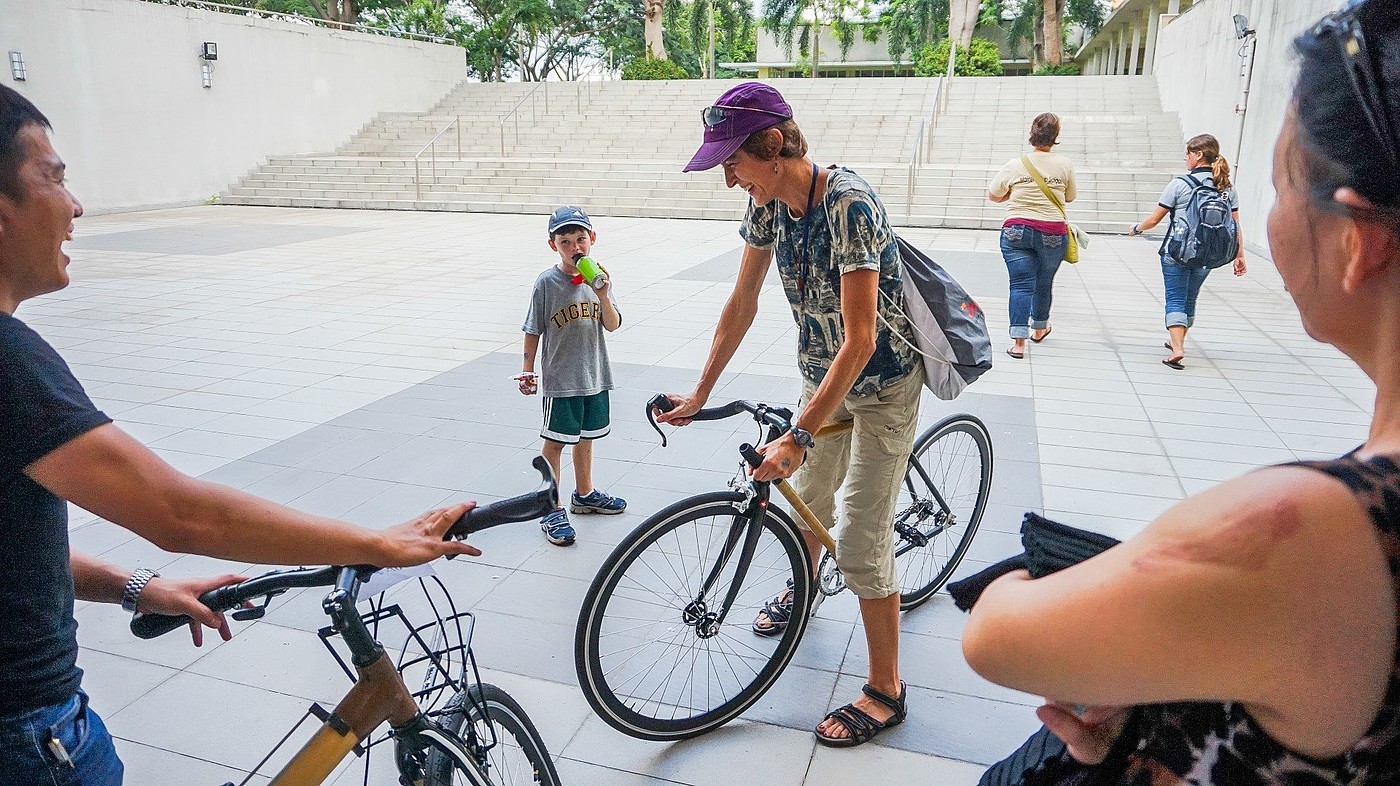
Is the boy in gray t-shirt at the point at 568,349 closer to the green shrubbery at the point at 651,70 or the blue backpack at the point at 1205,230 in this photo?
the blue backpack at the point at 1205,230

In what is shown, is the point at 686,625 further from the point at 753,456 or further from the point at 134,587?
the point at 134,587

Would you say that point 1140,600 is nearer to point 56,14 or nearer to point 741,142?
point 741,142

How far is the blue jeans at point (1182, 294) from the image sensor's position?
22.6 feet

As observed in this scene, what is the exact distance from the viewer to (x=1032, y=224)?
716 cm

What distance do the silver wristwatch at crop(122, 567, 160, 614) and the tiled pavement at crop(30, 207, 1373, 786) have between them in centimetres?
124

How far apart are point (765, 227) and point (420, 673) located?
1.83m

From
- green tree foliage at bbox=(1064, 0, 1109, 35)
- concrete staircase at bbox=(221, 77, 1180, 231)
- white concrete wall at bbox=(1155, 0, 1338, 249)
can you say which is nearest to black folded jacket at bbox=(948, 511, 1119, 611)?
white concrete wall at bbox=(1155, 0, 1338, 249)

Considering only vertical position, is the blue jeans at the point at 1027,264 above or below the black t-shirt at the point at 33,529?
below

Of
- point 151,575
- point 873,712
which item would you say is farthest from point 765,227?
point 151,575

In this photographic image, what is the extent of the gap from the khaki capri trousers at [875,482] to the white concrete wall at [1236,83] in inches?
307

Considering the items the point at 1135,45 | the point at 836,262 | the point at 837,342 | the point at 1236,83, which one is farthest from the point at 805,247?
the point at 1135,45

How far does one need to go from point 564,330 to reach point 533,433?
1.41 meters

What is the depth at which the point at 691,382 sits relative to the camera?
6426 mm

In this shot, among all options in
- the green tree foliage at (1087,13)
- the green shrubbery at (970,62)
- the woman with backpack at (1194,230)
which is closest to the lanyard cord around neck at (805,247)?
the woman with backpack at (1194,230)
